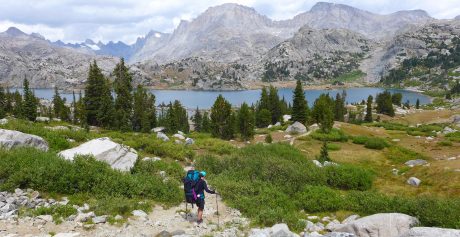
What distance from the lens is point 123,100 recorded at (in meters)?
74.9

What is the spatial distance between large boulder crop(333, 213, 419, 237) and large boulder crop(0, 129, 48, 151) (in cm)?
2123

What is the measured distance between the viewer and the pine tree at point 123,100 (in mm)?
71812

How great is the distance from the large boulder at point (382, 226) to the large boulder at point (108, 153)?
565 inches

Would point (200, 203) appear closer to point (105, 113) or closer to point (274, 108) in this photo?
point (105, 113)

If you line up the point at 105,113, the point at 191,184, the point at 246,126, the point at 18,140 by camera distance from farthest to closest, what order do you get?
the point at 105,113 → the point at 246,126 → the point at 18,140 → the point at 191,184

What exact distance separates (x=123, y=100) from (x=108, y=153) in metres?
52.0

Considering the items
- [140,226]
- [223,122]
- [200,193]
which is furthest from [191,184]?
[223,122]

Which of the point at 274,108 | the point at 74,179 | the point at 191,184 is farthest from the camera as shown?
the point at 274,108

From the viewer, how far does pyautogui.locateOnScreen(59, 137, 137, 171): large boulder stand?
80.3 feet

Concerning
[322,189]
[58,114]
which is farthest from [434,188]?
[58,114]

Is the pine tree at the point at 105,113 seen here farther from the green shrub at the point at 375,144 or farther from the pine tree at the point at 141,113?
the green shrub at the point at 375,144

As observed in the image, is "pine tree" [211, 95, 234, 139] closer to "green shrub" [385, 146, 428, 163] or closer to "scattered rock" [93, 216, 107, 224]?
"green shrub" [385, 146, 428, 163]

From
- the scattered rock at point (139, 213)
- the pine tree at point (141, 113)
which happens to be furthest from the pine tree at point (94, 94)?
the scattered rock at point (139, 213)

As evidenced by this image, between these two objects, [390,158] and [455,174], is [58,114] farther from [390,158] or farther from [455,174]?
[455,174]
